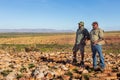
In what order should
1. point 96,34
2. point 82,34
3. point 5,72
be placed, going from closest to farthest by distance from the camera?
point 96,34, point 5,72, point 82,34

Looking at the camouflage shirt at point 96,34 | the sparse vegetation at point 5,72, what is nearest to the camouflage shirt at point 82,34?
the camouflage shirt at point 96,34

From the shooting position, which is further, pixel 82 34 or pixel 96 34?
pixel 82 34

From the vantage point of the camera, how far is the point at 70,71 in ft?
45.6

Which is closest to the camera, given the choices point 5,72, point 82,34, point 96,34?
point 96,34

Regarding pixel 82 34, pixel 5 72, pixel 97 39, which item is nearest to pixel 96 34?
pixel 97 39

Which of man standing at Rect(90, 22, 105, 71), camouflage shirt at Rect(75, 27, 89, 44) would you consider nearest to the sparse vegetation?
camouflage shirt at Rect(75, 27, 89, 44)

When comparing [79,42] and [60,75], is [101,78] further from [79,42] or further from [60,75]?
[79,42]

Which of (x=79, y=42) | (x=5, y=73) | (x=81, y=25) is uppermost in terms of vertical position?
(x=81, y=25)

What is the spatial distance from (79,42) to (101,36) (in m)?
2.03

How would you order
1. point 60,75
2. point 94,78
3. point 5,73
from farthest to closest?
1. point 5,73
2. point 60,75
3. point 94,78

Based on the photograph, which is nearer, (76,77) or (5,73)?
(76,77)

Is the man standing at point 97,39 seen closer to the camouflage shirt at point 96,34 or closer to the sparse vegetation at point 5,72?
the camouflage shirt at point 96,34

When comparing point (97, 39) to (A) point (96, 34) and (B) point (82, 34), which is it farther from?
(B) point (82, 34)

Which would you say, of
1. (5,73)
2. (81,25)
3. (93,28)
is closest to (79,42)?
(81,25)
